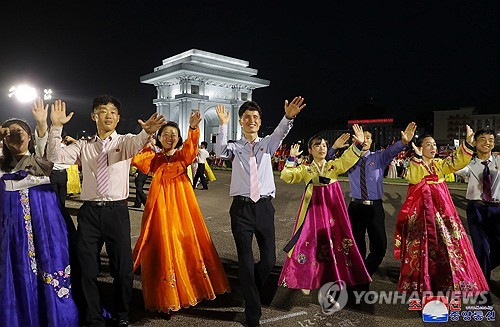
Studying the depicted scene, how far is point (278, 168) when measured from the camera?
93.4 ft

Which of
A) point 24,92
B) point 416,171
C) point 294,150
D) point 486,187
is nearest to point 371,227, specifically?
point 416,171

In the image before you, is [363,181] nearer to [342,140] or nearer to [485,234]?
[342,140]

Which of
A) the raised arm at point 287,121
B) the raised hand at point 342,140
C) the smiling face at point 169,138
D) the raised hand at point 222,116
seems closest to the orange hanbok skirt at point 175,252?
the smiling face at point 169,138

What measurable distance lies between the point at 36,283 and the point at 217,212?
21.9 ft

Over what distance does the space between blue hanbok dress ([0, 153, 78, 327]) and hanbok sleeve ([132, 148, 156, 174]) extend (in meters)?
1.07

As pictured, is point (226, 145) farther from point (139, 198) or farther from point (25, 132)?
point (139, 198)

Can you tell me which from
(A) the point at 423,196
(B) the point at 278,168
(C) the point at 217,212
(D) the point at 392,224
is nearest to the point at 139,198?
(C) the point at 217,212

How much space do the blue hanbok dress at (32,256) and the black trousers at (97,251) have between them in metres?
0.19

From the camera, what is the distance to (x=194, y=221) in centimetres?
420

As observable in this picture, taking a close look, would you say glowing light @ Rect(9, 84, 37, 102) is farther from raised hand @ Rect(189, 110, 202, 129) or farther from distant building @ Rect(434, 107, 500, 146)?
distant building @ Rect(434, 107, 500, 146)

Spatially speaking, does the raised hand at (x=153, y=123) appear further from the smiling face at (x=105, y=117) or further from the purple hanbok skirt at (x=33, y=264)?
the purple hanbok skirt at (x=33, y=264)

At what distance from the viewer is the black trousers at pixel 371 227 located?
4457mm

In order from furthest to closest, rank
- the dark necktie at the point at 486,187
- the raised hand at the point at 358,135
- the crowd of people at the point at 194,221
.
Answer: the dark necktie at the point at 486,187 < the raised hand at the point at 358,135 < the crowd of people at the point at 194,221

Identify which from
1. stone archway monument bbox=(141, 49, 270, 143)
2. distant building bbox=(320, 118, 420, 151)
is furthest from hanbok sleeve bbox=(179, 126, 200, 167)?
distant building bbox=(320, 118, 420, 151)
